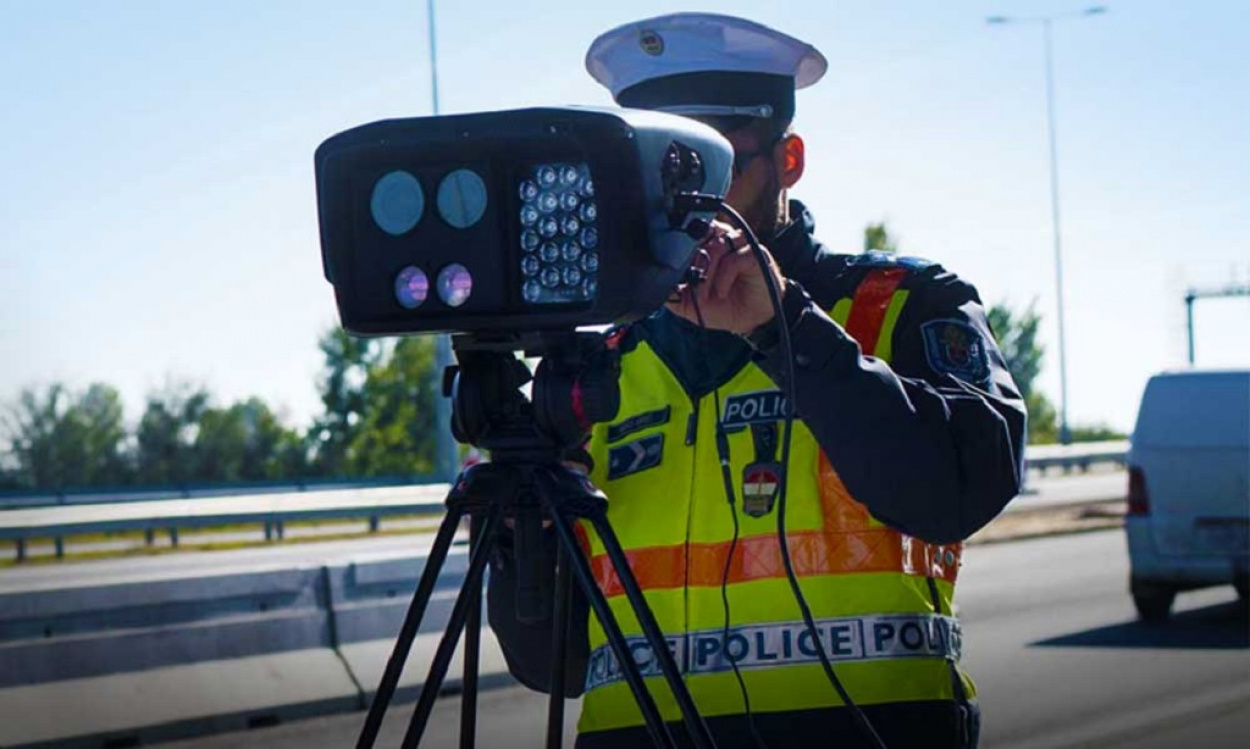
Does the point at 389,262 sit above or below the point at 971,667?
above

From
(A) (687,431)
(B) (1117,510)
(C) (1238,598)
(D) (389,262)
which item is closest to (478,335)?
(D) (389,262)

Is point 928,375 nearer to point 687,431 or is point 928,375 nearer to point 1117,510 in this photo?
point 687,431

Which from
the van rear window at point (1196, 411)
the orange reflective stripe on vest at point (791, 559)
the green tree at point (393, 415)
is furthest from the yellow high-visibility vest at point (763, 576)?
the green tree at point (393, 415)

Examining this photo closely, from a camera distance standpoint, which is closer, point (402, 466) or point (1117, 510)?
point (1117, 510)

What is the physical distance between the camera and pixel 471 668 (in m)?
2.28

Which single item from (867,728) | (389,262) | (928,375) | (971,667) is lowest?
(971,667)

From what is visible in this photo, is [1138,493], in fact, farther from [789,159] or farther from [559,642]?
[559,642]

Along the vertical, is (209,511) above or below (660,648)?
below

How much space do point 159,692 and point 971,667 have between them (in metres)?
4.96

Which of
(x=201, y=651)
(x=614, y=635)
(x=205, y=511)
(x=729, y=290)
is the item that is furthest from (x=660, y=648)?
(x=205, y=511)

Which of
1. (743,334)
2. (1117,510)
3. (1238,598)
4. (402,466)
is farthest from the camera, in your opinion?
(402,466)

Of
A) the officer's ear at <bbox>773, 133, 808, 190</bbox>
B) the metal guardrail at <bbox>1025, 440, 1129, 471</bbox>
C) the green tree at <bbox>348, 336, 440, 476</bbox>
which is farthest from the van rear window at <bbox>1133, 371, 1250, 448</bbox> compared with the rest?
the green tree at <bbox>348, 336, 440, 476</bbox>

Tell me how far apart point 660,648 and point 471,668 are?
1.05 ft

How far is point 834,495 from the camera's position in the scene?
99.0 inches
